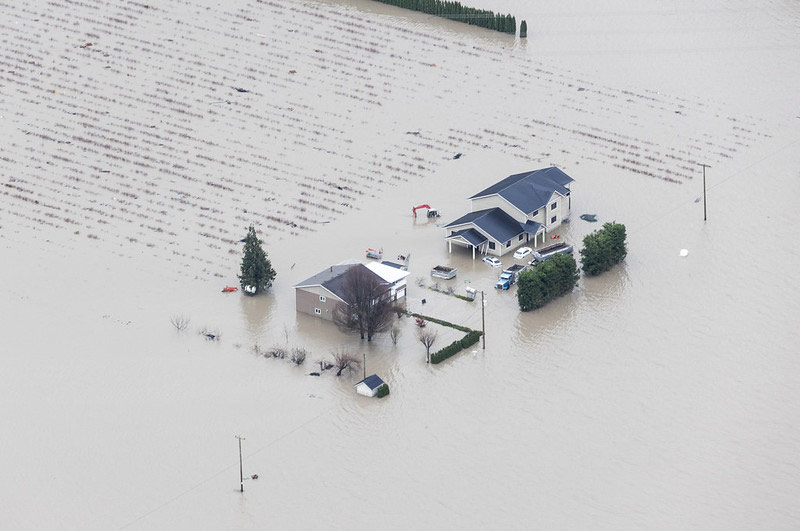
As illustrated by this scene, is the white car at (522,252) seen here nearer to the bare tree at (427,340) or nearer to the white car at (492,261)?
the white car at (492,261)

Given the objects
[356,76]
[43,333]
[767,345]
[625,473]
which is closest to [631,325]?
[767,345]

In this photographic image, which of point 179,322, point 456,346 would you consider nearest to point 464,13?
point 179,322

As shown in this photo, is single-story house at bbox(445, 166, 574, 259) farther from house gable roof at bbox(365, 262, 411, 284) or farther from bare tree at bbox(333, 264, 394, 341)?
bare tree at bbox(333, 264, 394, 341)

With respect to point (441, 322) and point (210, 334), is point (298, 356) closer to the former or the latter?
point (210, 334)

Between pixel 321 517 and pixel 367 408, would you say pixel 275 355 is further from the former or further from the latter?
pixel 321 517

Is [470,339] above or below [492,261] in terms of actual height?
below

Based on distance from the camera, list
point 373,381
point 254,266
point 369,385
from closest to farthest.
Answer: point 369,385, point 373,381, point 254,266
